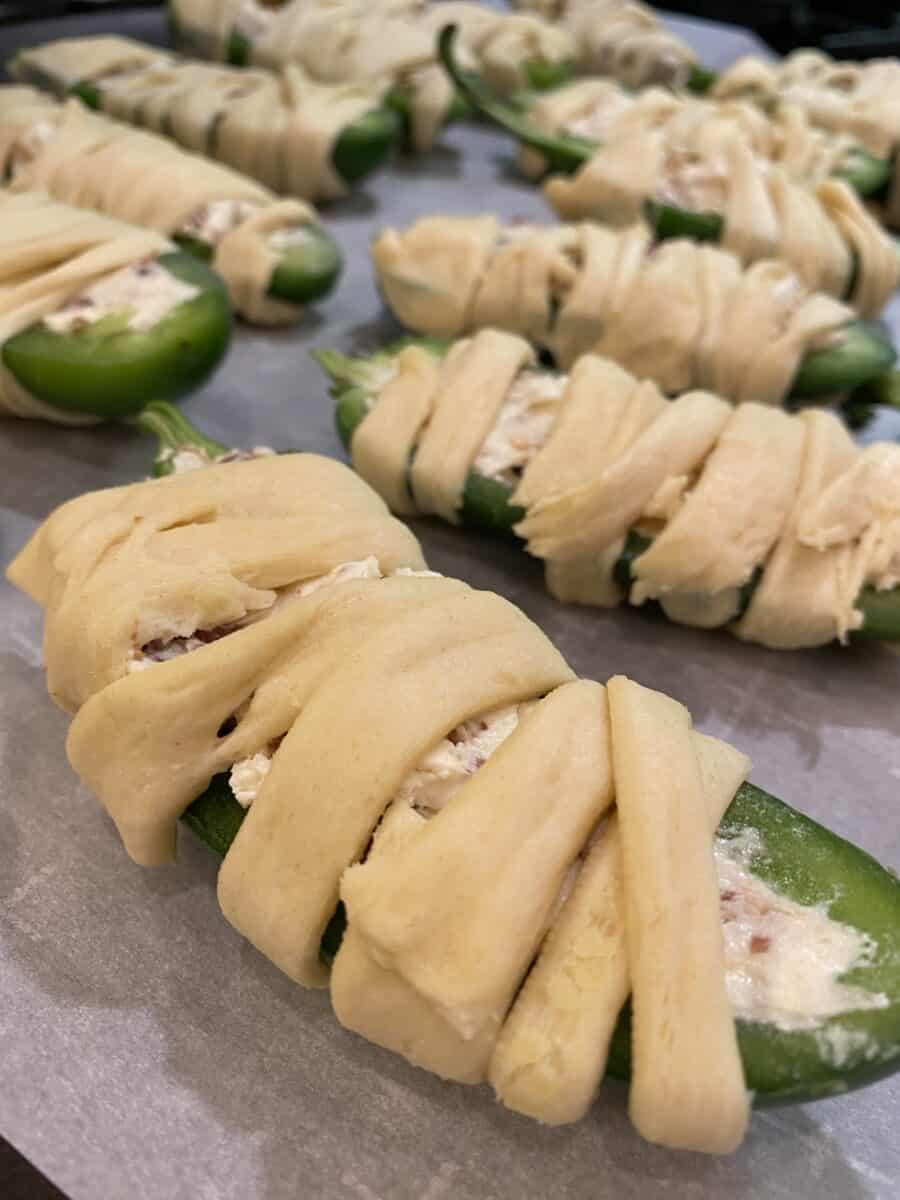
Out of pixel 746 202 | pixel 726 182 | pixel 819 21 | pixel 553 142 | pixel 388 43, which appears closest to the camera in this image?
pixel 746 202

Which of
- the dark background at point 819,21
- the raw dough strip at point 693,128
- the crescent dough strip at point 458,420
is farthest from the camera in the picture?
the dark background at point 819,21

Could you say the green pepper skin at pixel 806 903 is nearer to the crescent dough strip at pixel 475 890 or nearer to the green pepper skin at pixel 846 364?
the crescent dough strip at pixel 475 890

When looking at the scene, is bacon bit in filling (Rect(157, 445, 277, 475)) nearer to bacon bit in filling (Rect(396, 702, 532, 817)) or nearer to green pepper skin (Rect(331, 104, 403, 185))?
bacon bit in filling (Rect(396, 702, 532, 817))

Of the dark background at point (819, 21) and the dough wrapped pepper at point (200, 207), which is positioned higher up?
the dark background at point (819, 21)

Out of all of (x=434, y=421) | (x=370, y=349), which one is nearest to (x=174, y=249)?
(x=370, y=349)

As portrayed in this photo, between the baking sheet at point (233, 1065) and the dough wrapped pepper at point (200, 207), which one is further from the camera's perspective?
the dough wrapped pepper at point (200, 207)

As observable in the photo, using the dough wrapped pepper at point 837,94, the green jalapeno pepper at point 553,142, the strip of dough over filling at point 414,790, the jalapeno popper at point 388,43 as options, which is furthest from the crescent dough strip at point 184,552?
the dough wrapped pepper at point 837,94

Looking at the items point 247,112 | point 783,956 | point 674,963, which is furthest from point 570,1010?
point 247,112

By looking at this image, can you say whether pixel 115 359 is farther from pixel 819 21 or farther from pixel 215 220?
pixel 819 21
